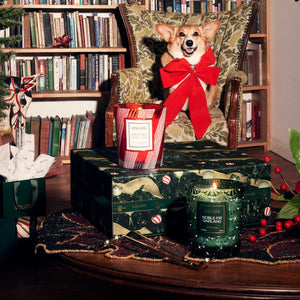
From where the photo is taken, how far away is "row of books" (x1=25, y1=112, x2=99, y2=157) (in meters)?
3.46

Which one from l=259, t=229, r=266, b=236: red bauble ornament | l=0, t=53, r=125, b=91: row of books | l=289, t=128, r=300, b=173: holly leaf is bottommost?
l=259, t=229, r=266, b=236: red bauble ornament

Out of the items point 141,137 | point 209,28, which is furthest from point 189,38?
point 141,137

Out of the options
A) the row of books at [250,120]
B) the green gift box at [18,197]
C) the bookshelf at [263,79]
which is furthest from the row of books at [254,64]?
the green gift box at [18,197]

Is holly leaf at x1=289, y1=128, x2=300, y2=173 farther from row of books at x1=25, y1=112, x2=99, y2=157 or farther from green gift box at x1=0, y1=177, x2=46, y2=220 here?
row of books at x1=25, y1=112, x2=99, y2=157

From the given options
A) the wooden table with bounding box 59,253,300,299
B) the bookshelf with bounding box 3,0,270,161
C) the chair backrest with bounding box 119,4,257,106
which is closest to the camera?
the wooden table with bounding box 59,253,300,299

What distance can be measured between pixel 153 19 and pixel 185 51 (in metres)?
0.49

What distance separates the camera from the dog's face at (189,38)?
108 inches

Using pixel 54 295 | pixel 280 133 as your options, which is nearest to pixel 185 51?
pixel 280 133

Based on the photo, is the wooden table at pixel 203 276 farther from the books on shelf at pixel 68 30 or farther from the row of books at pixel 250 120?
the row of books at pixel 250 120

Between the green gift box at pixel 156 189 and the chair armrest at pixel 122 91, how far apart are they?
1.47 m

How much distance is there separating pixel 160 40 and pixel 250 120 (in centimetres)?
106

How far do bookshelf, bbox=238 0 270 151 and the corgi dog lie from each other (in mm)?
909

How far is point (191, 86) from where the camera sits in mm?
2715

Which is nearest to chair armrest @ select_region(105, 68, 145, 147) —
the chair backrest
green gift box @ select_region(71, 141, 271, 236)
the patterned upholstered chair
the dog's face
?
the patterned upholstered chair
